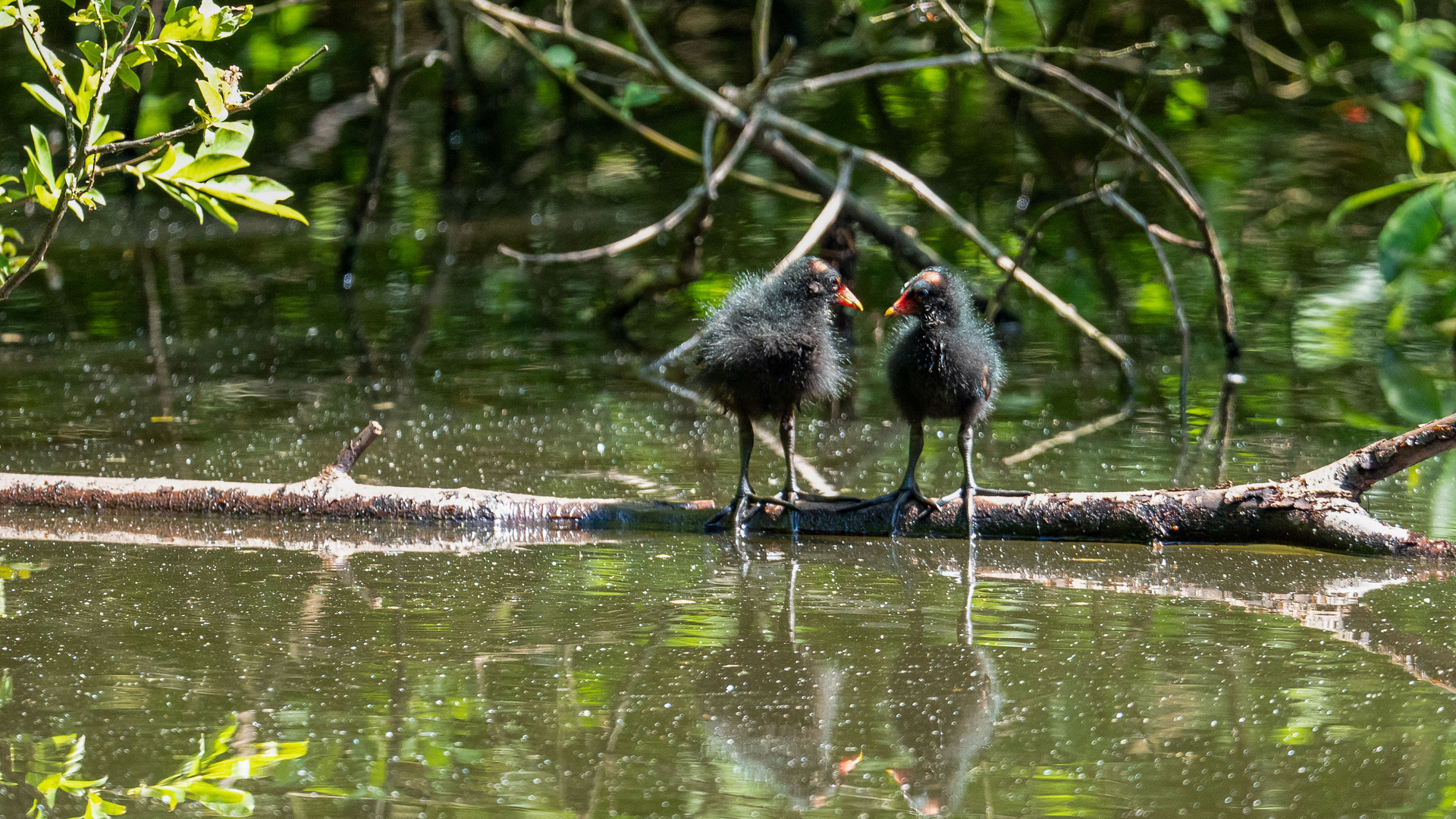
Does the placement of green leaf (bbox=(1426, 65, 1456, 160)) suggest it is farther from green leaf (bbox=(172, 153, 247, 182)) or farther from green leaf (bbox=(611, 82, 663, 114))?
green leaf (bbox=(172, 153, 247, 182))

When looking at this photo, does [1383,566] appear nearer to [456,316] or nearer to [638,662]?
[638,662]

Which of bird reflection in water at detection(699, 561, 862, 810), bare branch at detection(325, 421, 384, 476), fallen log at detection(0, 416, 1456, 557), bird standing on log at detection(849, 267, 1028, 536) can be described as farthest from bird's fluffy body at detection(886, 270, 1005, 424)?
bare branch at detection(325, 421, 384, 476)

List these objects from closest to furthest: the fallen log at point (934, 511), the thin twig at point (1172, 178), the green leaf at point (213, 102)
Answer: the green leaf at point (213, 102) < the fallen log at point (934, 511) < the thin twig at point (1172, 178)

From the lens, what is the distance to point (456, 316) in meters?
8.41

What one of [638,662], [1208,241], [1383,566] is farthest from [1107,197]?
[638,662]

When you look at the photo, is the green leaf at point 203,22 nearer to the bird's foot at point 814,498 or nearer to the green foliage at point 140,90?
the green foliage at point 140,90

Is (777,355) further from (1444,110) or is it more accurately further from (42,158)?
(1444,110)

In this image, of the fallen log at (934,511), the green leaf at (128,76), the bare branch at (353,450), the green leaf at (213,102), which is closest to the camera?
the green leaf at (213,102)

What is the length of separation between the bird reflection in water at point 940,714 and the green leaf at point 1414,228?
3.15 meters

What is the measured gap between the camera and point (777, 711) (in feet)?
9.48

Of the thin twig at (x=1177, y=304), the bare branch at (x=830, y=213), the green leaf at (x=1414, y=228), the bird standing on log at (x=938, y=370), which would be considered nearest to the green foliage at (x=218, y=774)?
the bird standing on log at (x=938, y=370)

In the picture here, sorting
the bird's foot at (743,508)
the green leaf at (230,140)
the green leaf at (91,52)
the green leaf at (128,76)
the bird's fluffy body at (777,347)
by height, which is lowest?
the bird's foot at (743,508)

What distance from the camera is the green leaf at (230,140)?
3.51 meters

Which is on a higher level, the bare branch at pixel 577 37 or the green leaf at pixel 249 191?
the bare branch at pixel 577 37
